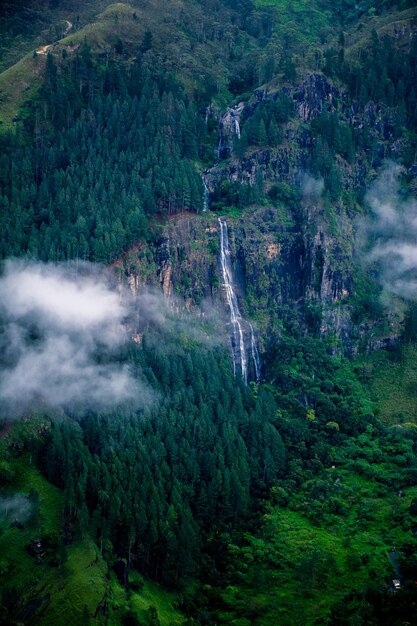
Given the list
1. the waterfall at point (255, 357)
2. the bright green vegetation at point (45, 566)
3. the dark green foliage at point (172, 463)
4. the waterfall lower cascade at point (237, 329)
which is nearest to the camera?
the bright green vegetation at point (45, 566)

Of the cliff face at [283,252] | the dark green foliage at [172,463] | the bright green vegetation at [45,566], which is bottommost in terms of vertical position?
the bright green vegetation at [45,566]

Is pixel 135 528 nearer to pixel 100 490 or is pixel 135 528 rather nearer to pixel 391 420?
pixel 100 490

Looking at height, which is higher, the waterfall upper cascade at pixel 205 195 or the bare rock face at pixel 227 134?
the bare rock face at pixel 227 134

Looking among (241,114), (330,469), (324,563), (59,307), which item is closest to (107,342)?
(59,307)

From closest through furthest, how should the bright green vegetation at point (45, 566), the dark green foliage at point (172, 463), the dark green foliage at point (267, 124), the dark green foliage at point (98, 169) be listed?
the bright green vegetation at point (45, 566)
the dark green foliage at point (172, 463)
the dark green foliage at point (98, 169)
the dark green foliage at point (267, 124)

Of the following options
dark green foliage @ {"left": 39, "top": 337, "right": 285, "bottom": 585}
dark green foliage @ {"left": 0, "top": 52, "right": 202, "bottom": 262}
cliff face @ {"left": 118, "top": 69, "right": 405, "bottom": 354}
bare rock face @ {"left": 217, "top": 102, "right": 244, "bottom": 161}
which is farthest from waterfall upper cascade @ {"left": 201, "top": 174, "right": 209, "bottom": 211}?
dark green foliage @ {"left": 39, "top": 337, "right": 285, "bottom": 585}

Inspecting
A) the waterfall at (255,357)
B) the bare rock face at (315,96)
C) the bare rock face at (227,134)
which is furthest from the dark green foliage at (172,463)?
the bare rock face at (315,96)

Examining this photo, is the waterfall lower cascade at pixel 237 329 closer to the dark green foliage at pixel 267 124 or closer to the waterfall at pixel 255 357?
the waterfall at pixel 255 357

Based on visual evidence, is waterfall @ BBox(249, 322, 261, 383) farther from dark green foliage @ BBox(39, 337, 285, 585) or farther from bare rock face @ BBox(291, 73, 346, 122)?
bare rock face @ BBox(291, 73, 346, 122)
